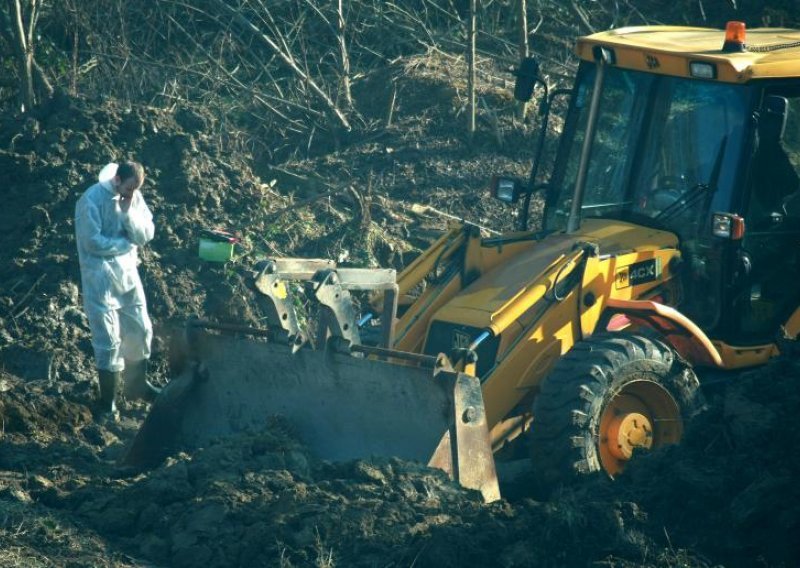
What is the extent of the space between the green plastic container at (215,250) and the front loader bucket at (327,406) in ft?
7.51

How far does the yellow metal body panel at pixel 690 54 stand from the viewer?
7887 mm

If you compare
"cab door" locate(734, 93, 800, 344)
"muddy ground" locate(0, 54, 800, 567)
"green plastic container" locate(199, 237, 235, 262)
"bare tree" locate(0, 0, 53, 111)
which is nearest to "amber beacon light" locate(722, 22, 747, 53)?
"cab door" locate(734, 93, 800, 344)

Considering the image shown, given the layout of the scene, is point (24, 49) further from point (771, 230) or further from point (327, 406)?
point (771, 230)

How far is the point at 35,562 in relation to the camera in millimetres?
6281

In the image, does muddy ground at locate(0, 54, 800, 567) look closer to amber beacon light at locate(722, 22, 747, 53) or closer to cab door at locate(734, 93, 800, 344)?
cab door at locate(734, 93, 800, 344)

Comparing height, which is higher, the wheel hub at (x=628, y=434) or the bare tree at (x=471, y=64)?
the bare tree at (x=471, y=64)

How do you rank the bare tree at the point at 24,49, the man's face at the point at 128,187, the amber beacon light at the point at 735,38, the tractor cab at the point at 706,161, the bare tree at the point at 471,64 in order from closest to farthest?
the tractor cab at the point at 706,161
the amber beacon light at the point at 735,38
the man's face at the point at 128,187
the bare tree at the point at 24,49
the bare tree at the point at 471,64

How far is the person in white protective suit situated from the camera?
9375 mm

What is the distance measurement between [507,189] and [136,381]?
128 inches

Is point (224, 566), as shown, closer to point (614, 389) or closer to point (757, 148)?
point (614, 389)

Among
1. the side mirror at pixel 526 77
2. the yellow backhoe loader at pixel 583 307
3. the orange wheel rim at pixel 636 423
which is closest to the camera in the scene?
the yellow backhoe loader at pixel 583 307

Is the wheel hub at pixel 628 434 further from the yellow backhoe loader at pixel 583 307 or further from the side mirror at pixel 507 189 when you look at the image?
the side mirror at pixel 507 189

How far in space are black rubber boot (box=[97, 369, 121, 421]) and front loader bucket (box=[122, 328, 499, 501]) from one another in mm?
837

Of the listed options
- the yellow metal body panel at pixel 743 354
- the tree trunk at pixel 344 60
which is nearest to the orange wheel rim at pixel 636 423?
the yellow metal body panel at pixel 743 354
